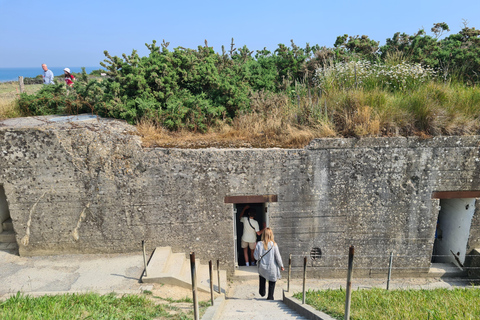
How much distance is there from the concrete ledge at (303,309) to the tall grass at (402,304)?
0.13 m

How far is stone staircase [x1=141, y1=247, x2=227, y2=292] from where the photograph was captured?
6.05m

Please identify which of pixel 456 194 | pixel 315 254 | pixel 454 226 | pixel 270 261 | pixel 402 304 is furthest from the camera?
pixel 454 226

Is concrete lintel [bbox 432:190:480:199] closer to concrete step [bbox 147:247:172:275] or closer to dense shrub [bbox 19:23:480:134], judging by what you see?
dense shrub [bbox 19:23:480:134]

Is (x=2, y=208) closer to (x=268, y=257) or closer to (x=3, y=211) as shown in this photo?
(x=3, y=211)

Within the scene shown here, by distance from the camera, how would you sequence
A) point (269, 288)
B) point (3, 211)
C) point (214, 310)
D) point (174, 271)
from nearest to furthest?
point (214, 310) → point (269, 288) → point (174, 271) → point (3, 211)

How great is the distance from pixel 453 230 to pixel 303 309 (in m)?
4.93

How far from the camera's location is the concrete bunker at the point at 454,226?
695cm

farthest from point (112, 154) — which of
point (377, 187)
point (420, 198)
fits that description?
point (420, 198)

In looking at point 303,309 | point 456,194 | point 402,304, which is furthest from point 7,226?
point 456,194

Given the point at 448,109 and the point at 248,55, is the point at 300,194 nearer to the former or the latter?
the point at 448,109

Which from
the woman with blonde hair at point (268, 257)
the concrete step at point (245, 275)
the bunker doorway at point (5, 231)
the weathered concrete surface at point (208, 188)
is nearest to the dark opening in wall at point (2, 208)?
the bunker doorway at point (5, 231)

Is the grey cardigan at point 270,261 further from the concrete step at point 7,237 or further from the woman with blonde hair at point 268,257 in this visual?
the concrete step at point 7,237

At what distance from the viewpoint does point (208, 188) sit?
673cm

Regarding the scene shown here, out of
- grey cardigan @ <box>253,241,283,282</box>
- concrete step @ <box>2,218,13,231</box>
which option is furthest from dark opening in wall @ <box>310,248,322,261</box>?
concrete step @ <box>2,218,13,231</box>
